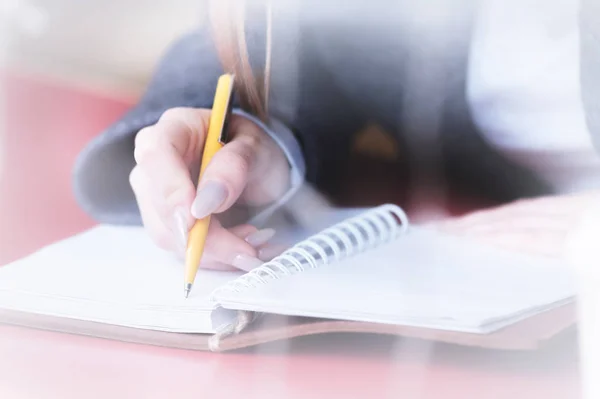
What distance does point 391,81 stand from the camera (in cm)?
44

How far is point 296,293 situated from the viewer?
0.77ft

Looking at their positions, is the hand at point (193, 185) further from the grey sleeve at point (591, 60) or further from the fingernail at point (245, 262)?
the grey sleeve at point (591, 60)

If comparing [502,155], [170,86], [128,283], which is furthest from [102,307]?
[502,155]

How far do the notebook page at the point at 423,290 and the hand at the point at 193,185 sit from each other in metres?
0.03

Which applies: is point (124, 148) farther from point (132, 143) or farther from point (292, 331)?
point (292, 331)

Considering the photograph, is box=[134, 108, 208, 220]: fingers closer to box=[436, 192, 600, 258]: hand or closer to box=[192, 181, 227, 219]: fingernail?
box=[192, 181, 227, 219]: fingernail

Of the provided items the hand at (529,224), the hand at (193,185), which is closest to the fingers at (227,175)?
the hand at (193,185)

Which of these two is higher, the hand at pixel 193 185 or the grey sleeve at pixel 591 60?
the grey sleeve at pixel 591 60

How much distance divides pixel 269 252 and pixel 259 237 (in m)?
0.01

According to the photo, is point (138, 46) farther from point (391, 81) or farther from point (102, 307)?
point (102, 307)

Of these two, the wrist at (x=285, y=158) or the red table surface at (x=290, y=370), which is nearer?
the red table surface at (x=290, y=370)

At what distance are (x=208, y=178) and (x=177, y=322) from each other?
0.07 metres

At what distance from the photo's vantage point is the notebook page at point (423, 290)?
0.71 ft

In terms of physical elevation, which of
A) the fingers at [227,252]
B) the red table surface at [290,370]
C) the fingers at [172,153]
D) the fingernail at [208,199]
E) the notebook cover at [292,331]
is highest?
the fingers at [172,153]
